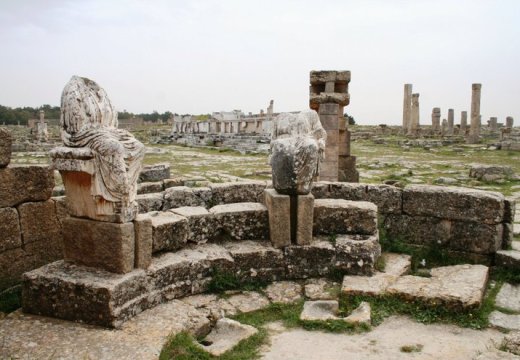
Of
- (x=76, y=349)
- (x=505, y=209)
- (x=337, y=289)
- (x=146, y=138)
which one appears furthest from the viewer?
(x=146, y=138)

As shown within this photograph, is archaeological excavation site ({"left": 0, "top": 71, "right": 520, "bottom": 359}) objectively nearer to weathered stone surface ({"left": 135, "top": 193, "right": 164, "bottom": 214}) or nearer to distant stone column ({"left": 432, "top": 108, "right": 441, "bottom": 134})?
weathered stone surface ({"left": 135, "top": 193, "right": 164, "bottom": 214})

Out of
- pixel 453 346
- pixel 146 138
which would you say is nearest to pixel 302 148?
pixel 453 346

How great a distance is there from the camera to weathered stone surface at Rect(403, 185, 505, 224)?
6.07 meters

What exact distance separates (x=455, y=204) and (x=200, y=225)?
3.57 meters

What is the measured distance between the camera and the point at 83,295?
13.2ft

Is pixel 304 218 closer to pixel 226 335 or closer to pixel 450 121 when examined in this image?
pixel 226 335

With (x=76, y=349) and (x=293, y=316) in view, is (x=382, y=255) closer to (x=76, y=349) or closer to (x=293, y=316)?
(x=293, y=316)

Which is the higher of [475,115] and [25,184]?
[475,115]

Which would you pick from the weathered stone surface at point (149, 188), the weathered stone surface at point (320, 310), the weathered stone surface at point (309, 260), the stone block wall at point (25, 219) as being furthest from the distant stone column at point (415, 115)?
the stone block wall at point (25, 219)

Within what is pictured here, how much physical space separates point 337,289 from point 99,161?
2.98 m

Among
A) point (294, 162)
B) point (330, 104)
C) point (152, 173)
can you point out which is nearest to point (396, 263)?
point (294, 162)

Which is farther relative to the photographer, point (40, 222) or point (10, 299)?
point (40, 222)

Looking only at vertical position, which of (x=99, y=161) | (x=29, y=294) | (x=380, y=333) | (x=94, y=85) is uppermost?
(x=94, y=85)

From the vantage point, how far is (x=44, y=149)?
28.2m
